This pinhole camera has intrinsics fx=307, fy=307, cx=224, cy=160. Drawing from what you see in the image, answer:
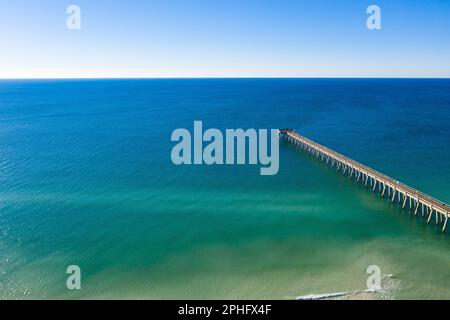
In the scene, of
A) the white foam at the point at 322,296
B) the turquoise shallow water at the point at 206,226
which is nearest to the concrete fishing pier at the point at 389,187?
the turquoise shallow water at the point at 206,226

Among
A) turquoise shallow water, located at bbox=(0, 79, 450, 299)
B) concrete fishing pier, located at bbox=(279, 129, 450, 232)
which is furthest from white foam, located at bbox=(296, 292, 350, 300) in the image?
concrete fishing pier, located at bbox=(279, 129, 450, 232)

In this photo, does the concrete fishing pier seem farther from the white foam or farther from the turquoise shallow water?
the white foam

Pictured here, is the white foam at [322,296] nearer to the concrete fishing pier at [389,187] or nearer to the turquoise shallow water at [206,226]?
the turquoise shallow water at [206,226]

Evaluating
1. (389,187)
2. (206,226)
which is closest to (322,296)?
(206,226)

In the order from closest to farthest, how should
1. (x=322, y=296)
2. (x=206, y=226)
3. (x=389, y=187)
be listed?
1. (x=322, y=296)
2. (x=206, y=226)
3. (x=389, y=187)

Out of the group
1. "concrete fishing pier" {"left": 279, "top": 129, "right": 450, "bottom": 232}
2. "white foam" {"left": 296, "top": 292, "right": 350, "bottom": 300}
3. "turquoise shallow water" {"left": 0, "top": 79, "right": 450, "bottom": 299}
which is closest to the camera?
"white foam" {"left": 296, "top": 292, "right": 350, "bottom": 300}

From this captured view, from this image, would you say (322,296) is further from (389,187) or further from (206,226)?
(389,187)
